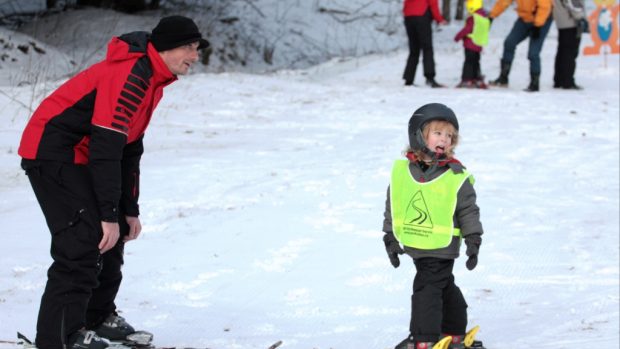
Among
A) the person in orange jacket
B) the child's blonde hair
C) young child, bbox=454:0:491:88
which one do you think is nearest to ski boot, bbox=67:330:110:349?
the child's blonde hair

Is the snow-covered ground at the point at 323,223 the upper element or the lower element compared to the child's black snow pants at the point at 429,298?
lower

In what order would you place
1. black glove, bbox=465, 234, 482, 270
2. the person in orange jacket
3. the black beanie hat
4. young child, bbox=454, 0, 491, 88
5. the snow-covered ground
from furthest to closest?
1. young child, bbox=454, 0, 491, 88
2. the person in orange jacket
3. the snow-covered ground
4. black glove, bbox=465, 234, 482, 270
5. the black beanie hat

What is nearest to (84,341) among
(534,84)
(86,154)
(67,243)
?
(67,243)

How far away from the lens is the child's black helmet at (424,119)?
4273 mm

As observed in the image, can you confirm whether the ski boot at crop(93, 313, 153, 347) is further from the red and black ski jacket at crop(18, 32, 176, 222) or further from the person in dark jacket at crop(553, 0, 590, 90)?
the person in dark jacket at crop(553, 0, 590, 90)

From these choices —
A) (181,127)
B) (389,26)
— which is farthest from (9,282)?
(389,26)

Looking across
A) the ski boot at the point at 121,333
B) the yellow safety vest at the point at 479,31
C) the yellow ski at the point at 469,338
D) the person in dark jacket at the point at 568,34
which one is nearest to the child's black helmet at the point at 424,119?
the yellow ski at the point at 469,338

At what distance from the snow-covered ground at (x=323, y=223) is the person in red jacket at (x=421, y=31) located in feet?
5.06

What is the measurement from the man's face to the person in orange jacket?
1039cm

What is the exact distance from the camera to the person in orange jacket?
1374cm

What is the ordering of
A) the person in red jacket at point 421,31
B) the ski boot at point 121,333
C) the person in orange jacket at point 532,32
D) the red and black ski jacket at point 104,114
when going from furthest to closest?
the person in red jacket at point 421,31 → the person in orange jacket at point 532,32 → the ski boot at point 121,333 → the red and black ski jacket at point 104,114

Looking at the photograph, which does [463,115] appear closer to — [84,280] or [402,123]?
[402,123]

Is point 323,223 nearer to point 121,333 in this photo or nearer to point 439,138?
point 121,333

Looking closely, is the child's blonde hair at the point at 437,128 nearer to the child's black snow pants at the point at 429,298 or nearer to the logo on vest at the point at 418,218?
the logo on vest at the point at 418,218
